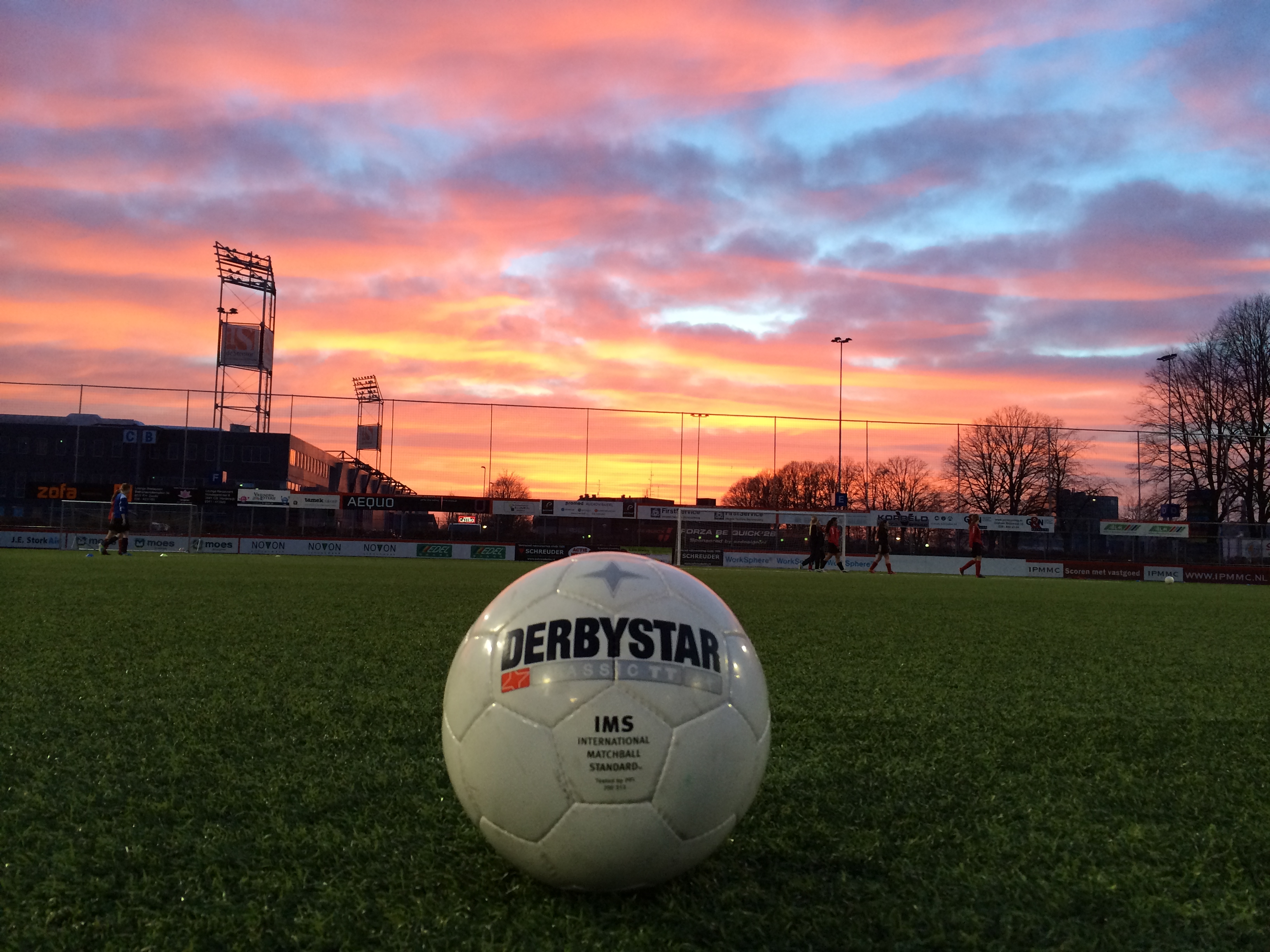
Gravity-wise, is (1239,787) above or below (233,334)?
below

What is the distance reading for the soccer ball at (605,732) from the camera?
6.47 feet

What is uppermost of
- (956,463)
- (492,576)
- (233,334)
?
(233,334)

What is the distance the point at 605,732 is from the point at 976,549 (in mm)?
30040

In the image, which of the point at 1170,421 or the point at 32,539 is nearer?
the point at 32,539

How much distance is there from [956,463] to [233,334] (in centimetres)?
4806

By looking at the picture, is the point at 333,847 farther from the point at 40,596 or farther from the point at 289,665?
the point at 40,596

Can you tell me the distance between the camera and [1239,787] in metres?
3.19

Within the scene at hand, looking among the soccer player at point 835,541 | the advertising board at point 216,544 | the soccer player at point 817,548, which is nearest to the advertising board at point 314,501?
the advertising board at point 216,544

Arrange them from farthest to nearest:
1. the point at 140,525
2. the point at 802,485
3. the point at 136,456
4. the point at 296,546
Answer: the point at 802,485, the point at 136,456, the point at 296,546, the point at 140,525

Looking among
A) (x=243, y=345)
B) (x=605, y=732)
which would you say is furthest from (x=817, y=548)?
(x=243, y=345)

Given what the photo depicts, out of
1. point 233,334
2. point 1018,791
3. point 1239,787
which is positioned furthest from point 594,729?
point 233,334

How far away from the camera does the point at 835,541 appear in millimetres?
37281

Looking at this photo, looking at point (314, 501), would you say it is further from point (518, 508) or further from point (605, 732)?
point (605, 732)

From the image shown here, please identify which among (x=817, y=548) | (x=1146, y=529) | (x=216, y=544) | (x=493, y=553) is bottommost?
(x=493, y=553)
